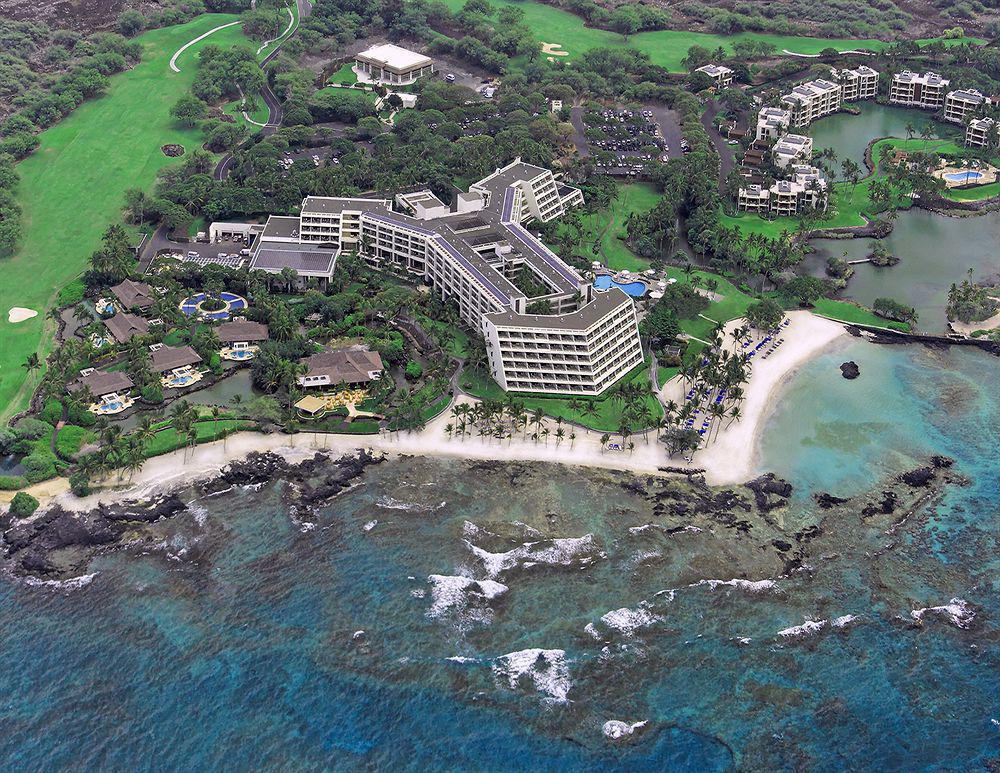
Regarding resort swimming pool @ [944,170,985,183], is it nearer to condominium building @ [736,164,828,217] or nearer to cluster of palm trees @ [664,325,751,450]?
condominium building @ [736,164,828,217]

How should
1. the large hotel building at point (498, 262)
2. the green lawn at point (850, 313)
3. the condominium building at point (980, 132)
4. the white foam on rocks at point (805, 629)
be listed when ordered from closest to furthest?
1. the white foam on rocks at point (805, 629)
2. the large hotel building at point (498, 262)
3. the green lawn at point (850, 313)
4. the condominium building at point (980, 132)

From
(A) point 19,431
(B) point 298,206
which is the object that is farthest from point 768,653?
(B) point 298,206

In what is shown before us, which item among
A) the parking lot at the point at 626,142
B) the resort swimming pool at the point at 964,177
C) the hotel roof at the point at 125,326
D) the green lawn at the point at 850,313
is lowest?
→ the green lawn at the point at 850,313

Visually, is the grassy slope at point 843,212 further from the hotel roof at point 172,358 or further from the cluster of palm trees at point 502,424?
the hotel roof at point 172,358

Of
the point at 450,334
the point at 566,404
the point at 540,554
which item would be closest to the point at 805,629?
the point at 540,554

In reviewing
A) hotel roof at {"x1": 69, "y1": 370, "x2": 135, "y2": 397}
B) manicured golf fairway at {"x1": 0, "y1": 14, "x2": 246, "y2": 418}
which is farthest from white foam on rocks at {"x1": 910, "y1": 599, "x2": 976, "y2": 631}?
manicured golf fairway at {"x1": 0, "y1": 14, "x2": 246, "y2": 418}

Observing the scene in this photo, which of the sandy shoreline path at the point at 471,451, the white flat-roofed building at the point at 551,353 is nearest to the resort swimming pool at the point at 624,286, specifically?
the white flat-roofed building at the point at 551,353

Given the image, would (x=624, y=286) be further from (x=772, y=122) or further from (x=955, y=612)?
(x=772, y=122)
